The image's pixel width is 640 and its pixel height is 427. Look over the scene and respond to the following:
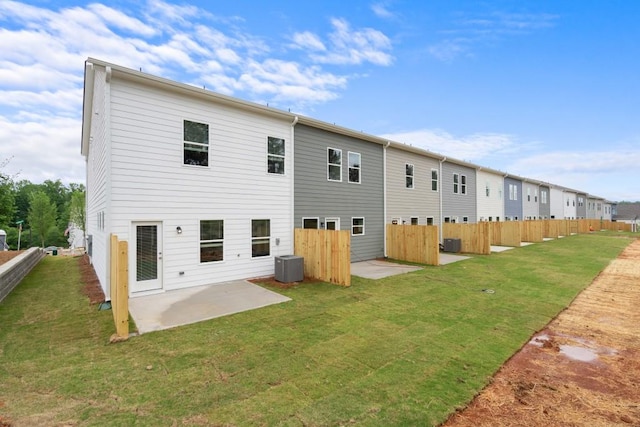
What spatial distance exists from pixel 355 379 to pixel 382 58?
15610 mm

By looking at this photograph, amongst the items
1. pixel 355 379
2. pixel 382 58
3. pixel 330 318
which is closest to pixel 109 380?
pixel 355 379

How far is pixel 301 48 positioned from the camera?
14.5 m

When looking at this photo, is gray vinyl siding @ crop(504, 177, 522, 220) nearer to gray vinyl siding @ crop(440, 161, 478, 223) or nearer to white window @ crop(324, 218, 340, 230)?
gray vinyl siding @ crop(440, 161, 478, 223)

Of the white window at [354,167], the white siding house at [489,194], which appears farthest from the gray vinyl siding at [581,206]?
the white window at [354,167]

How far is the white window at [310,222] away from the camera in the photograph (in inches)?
454

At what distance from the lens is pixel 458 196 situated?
2053 centimetres

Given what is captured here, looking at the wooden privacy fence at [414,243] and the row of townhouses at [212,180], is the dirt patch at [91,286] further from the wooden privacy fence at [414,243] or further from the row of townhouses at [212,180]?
the wooden privacy fence at [414,243]

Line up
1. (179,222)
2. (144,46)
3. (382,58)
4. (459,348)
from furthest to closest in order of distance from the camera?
(382,58) → (144,46) → (179,222) → (459,348)

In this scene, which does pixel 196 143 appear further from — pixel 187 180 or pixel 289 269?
pixel 289 269

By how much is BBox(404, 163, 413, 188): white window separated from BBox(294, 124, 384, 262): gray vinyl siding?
88.6 inches

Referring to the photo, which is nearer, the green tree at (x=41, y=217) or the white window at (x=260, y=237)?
the white window at (x=260, y=237)

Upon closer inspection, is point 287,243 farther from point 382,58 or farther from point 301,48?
point 382,58

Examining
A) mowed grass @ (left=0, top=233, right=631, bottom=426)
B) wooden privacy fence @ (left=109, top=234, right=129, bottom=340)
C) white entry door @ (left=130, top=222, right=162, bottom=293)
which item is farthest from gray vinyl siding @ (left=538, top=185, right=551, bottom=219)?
wooden privacy fence @ (left=109, top=234, right=129, bottom=340)

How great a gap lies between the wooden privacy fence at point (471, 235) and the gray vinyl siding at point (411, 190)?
1.03 m
